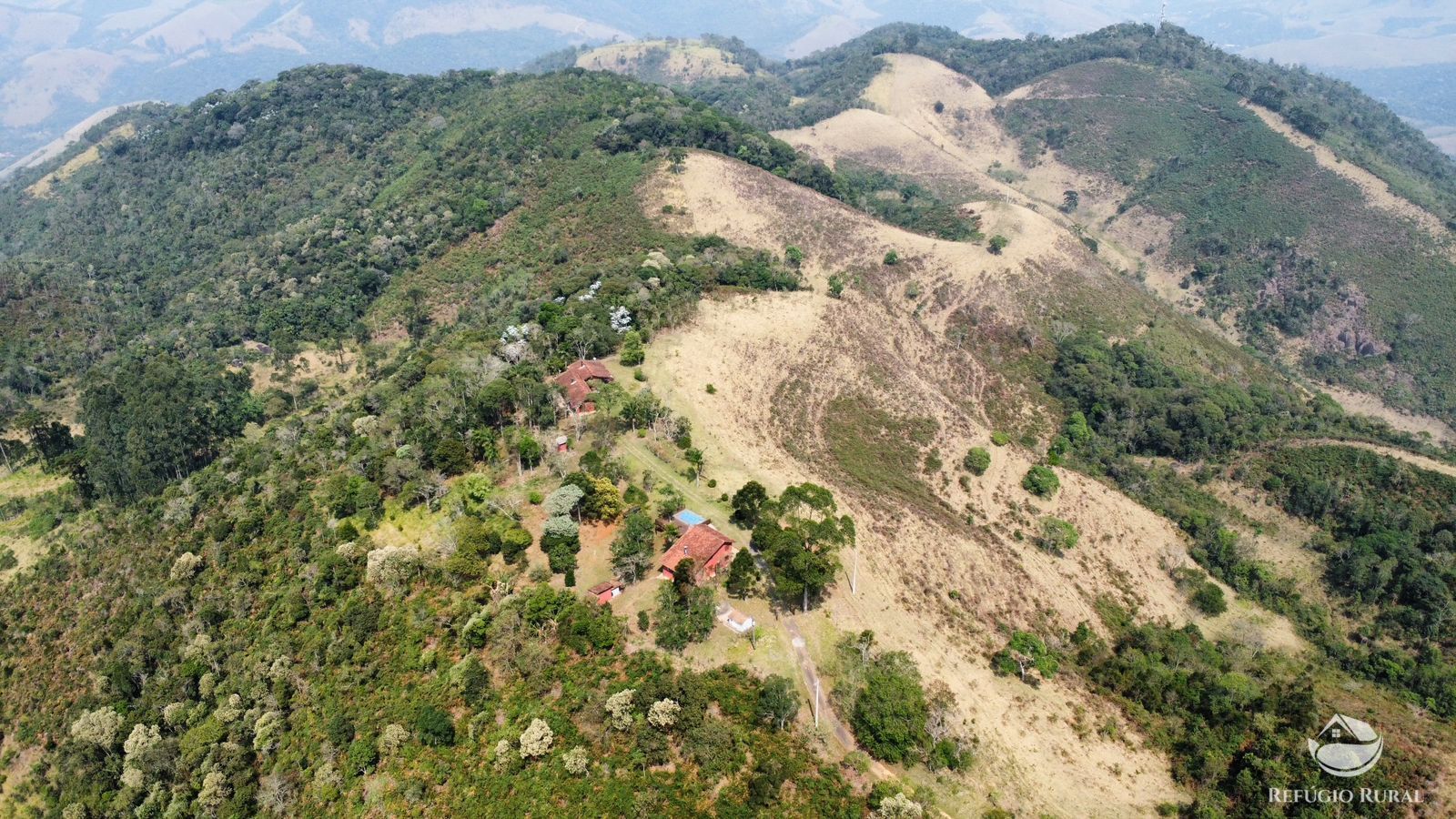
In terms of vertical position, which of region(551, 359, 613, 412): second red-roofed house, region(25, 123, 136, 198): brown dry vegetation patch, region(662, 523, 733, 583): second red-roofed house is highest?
region(25, 123, 136, 198): brown dry vegetation patch

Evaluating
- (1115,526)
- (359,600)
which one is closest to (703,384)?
(359,600)

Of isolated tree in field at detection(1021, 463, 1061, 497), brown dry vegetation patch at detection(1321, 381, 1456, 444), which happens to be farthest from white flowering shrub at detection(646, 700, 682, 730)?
brown dry vegetation patch at detection(1321, 381, 1456, 444)

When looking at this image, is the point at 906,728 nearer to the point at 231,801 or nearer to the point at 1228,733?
the point at 1228,733

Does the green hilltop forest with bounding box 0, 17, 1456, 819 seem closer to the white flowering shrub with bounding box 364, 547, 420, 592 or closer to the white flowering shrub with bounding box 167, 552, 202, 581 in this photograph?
the white flowering shrub with bounding box 167, 552, 202, 581

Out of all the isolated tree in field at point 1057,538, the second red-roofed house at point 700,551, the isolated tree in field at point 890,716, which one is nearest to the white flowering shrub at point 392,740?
the second red-roofed house at point 700,551

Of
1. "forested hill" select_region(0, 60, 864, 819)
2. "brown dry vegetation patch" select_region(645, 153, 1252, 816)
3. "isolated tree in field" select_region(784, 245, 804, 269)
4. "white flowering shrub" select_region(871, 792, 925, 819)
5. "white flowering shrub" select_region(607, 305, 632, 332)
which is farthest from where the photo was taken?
"isolated tree in field" select_region(784, 245, 804, 269)

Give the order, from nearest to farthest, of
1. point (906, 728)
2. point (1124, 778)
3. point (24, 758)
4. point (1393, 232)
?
point (906, 728) < point (1124, 778) < point (24, 758) < point (1393, 232)
